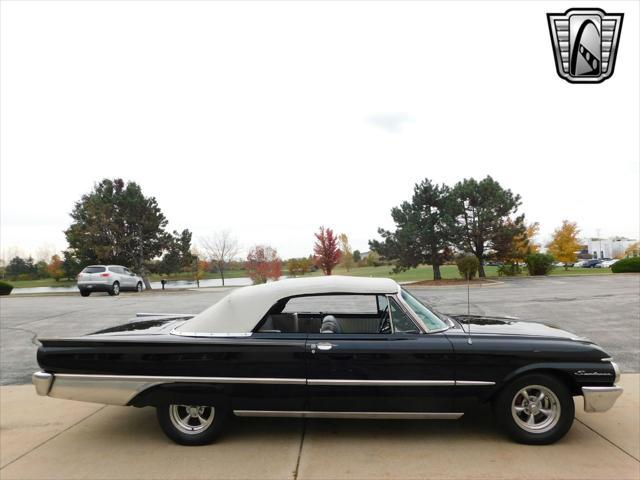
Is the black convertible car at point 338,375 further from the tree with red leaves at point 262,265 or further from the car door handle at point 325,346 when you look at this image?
the tree with red leaves at point 262,265

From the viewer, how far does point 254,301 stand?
385 centimetres

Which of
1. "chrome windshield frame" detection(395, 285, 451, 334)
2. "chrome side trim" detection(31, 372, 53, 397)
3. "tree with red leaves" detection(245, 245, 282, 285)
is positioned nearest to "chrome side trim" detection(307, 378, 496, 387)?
"chrome windshield frame" detection(395, 285, 451, 334)

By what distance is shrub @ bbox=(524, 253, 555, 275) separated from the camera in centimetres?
2914

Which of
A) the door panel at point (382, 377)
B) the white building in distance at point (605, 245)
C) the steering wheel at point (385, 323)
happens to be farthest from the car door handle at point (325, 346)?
the white building in distance at point (605, 245)

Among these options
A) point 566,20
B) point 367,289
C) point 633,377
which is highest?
point 566,20

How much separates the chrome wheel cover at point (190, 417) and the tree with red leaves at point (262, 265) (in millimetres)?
31082

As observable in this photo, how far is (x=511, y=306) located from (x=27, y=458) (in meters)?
11.3

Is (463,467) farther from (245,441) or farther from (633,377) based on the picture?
(633,377)

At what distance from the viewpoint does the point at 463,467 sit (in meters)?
3.19

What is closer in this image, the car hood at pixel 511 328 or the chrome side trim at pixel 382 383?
the chrome side trim at pixel 382 383

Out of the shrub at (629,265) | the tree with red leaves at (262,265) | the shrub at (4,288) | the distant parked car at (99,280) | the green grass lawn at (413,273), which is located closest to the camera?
the distant parked car at (99,280)

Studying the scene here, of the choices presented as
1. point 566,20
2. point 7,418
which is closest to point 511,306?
point 566,20

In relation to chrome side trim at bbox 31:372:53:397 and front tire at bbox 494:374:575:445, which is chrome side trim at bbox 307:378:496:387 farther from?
chrome side trim at bbox 31:372:53:397

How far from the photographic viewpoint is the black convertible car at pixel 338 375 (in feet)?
11.5
